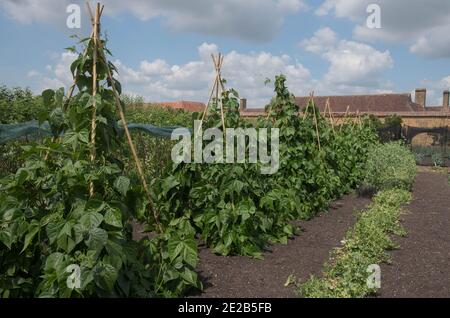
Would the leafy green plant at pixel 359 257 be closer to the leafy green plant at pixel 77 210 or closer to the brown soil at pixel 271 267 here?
the brown soil at pixel 271 267

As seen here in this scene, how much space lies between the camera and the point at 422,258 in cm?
471

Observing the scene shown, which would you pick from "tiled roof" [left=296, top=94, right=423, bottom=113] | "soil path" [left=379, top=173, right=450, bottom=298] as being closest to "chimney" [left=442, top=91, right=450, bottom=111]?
"tiled roof" [left=296, top=94, right=423, bottom=113]

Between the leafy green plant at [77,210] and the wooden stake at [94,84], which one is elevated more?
the wooden stake at [94,84]

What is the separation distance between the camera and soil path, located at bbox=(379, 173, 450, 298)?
12.4 ft

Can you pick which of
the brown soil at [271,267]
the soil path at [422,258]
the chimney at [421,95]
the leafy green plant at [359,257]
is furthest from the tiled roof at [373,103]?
the brown soil at [271,267]

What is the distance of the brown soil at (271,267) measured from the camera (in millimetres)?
3689

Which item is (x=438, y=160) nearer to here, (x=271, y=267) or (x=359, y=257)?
(x=359, y=257)

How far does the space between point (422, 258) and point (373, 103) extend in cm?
3028

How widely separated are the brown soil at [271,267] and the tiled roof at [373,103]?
27.0 m

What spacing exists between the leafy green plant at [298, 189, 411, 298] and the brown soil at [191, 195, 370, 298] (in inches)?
6.7
